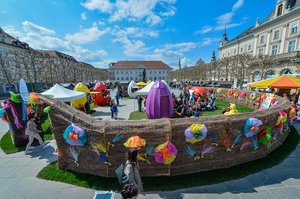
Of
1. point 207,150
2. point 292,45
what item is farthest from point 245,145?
point 292,45

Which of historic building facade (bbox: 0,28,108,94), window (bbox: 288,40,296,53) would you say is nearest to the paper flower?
historic building facade (bbox: 0,28,108,94)

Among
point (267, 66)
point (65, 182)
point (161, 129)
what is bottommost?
point (65, 182)

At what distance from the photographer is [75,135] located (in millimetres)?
3963

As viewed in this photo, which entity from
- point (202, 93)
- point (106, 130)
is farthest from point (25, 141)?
point (202, 93)

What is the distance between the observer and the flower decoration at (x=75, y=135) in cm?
397

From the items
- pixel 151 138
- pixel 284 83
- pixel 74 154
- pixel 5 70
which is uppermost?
pixel 5 70

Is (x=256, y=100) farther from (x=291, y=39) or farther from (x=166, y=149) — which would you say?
(x=291, y=39)

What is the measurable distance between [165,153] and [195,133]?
0.95 meters

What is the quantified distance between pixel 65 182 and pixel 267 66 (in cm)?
3698

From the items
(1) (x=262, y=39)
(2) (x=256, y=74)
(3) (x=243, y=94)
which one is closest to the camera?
(3) (x=243, y=94)

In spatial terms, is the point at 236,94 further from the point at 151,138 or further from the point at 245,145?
the point at 151,138

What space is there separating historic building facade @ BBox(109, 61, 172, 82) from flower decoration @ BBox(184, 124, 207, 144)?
86.6m

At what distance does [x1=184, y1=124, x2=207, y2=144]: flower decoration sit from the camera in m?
3.93

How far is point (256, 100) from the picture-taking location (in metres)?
13.3
